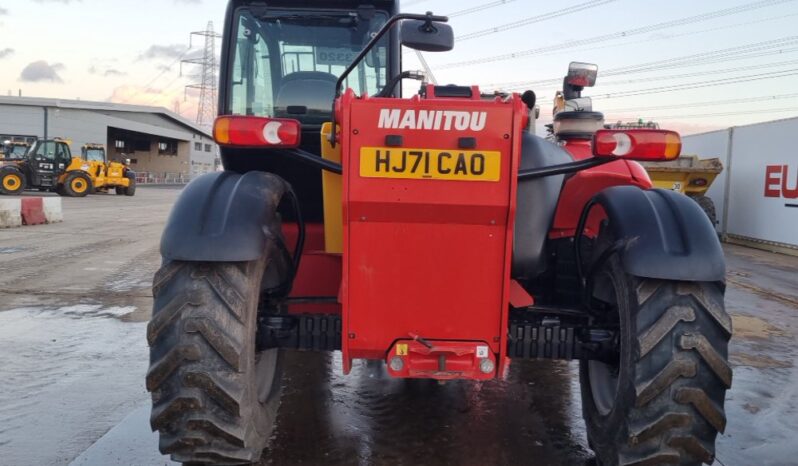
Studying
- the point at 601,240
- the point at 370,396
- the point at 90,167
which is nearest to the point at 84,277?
the point at 370,396

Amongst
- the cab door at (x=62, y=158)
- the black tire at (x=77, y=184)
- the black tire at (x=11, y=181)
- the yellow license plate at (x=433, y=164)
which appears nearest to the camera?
the yellow license plate at (x=433, y=164)

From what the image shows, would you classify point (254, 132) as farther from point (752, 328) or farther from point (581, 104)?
point (752, 328)

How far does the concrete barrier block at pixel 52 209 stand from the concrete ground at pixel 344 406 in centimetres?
1038

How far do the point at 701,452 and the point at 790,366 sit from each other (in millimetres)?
3645

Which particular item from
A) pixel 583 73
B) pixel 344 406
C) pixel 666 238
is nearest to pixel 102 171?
pixel 583 73

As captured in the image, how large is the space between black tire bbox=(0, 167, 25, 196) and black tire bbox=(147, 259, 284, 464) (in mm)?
29013

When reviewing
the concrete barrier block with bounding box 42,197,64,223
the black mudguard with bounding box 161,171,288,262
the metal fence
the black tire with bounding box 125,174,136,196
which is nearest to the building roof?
the metal fence

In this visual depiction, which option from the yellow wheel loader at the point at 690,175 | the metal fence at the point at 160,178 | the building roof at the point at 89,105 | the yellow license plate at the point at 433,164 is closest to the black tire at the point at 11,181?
the building roof at the point at 89,105

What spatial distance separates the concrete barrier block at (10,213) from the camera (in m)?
15.4

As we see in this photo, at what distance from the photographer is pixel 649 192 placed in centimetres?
313

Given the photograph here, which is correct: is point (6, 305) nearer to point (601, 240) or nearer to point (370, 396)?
point (370, 396)

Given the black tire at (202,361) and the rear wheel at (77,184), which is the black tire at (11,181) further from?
the black tire at (202,361)

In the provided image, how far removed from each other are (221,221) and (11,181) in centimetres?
2929

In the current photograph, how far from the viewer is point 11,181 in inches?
1088
